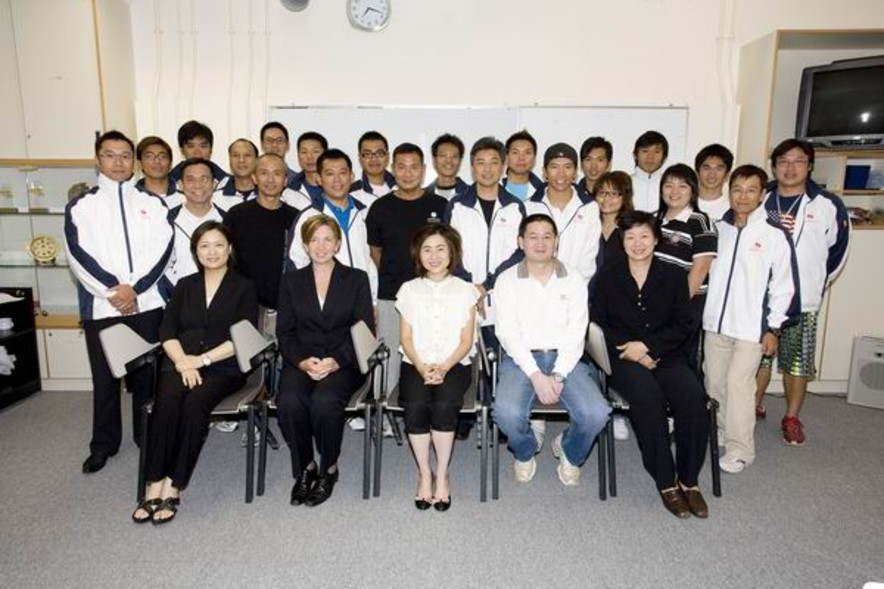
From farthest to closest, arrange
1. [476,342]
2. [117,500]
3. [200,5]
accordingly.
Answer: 1. [200,5]
2. [476,342]
3. [117,500]

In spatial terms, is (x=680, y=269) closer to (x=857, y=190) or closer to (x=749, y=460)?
(x=749, y=460)

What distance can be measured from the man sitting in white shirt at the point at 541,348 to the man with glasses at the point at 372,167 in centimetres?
130

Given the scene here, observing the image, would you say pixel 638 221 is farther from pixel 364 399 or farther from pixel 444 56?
pixel 444 56

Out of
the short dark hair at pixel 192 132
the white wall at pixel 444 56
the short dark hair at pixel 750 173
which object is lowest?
the short dark hair at pixel 750 173

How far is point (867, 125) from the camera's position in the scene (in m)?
4.28

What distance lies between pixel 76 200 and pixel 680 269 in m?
3.36

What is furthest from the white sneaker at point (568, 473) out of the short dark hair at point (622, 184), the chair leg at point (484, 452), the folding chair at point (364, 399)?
the short dark hair at point (622, 184)

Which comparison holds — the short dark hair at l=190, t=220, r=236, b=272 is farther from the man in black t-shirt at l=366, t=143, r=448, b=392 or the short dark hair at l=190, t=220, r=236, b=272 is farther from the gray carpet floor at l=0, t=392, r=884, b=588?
the gray carpet floor at l=0, t=392, r=884, b=588

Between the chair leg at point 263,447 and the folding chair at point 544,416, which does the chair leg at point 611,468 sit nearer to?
the folding chair at point 544,416

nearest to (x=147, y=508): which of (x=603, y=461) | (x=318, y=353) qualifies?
(x=318, y=353)

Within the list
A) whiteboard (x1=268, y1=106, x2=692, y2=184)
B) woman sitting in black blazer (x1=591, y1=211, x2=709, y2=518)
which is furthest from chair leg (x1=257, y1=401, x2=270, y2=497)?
whiteboard (x1=268, y1=106, x2=692, y2=184)

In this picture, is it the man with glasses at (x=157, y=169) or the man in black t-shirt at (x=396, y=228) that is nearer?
the man in black t-shirt at (x=396, y=228)

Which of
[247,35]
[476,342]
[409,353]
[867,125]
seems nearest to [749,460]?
[476,342]

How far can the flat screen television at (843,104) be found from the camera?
426cm
